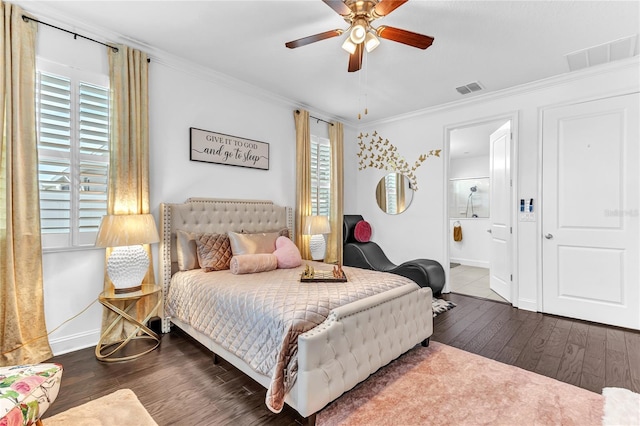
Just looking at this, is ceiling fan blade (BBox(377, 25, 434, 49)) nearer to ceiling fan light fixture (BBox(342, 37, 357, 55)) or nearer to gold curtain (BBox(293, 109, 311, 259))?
ceiling fan light fixture (BBox(342, 37, 357, 55))

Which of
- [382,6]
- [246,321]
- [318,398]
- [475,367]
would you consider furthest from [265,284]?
[382,6]

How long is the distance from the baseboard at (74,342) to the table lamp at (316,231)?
7.94ft

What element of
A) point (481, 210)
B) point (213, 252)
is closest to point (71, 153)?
point (213, 252)

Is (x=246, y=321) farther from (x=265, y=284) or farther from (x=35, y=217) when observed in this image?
(x=35, y=217)

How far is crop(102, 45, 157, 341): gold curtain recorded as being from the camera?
8.62 feet

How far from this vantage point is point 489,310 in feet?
11.9

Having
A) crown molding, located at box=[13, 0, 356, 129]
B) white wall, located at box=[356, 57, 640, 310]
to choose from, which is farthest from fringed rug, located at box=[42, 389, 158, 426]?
white wall, located at box=[356, 57, 640, 310]

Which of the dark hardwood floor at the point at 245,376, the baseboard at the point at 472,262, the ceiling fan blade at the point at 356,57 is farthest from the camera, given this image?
the baseboard at the point at 472,262

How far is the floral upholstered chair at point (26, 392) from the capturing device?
44.9 inches

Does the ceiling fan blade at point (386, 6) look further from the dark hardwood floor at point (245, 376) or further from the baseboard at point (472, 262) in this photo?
the baseboard at point (472, 262)

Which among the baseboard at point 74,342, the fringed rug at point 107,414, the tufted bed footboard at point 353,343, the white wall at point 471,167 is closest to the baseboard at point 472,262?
the white wall at point 471,167

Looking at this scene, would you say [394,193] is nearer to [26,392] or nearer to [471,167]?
[471,167]

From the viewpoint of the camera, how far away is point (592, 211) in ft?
10.6

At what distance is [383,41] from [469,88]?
166 cm
